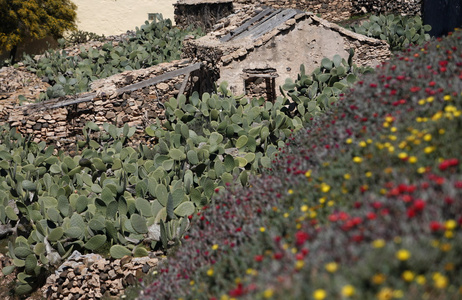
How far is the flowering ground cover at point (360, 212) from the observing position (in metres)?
2.04

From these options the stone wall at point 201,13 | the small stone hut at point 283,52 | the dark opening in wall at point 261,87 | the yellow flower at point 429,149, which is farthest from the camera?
the stone wall at point 201,13

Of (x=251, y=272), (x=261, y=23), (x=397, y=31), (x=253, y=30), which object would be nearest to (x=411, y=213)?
(x=251, y=272)

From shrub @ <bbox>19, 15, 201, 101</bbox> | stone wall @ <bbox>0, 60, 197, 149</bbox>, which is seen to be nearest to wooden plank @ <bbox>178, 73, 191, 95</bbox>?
stone wall @ <bbox>0, 60, 197, 149</bbox>

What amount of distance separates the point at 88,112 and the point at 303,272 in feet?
30.1

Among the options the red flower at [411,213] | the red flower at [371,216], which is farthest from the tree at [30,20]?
the red flower at [411,213]

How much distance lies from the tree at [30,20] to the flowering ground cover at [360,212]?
15.5 m

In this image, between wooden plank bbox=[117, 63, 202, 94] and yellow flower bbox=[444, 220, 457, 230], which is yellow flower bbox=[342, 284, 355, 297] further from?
wooden plank bbox=[117, 63, 202, 94]

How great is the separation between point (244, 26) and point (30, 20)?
415 inches

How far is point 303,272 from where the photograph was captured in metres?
2.24

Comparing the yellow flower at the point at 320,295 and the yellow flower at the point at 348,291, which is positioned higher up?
the yellow flower at the point at 348,291

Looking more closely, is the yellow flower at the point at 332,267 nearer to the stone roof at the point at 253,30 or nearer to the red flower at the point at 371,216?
the red flower at the point at 371,216

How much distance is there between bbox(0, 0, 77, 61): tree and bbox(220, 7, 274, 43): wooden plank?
10.1 meters

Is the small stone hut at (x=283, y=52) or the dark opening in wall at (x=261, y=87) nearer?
the small stone hut at (x=283, y=52)

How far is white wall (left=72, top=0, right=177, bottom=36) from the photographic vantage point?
19016mm
